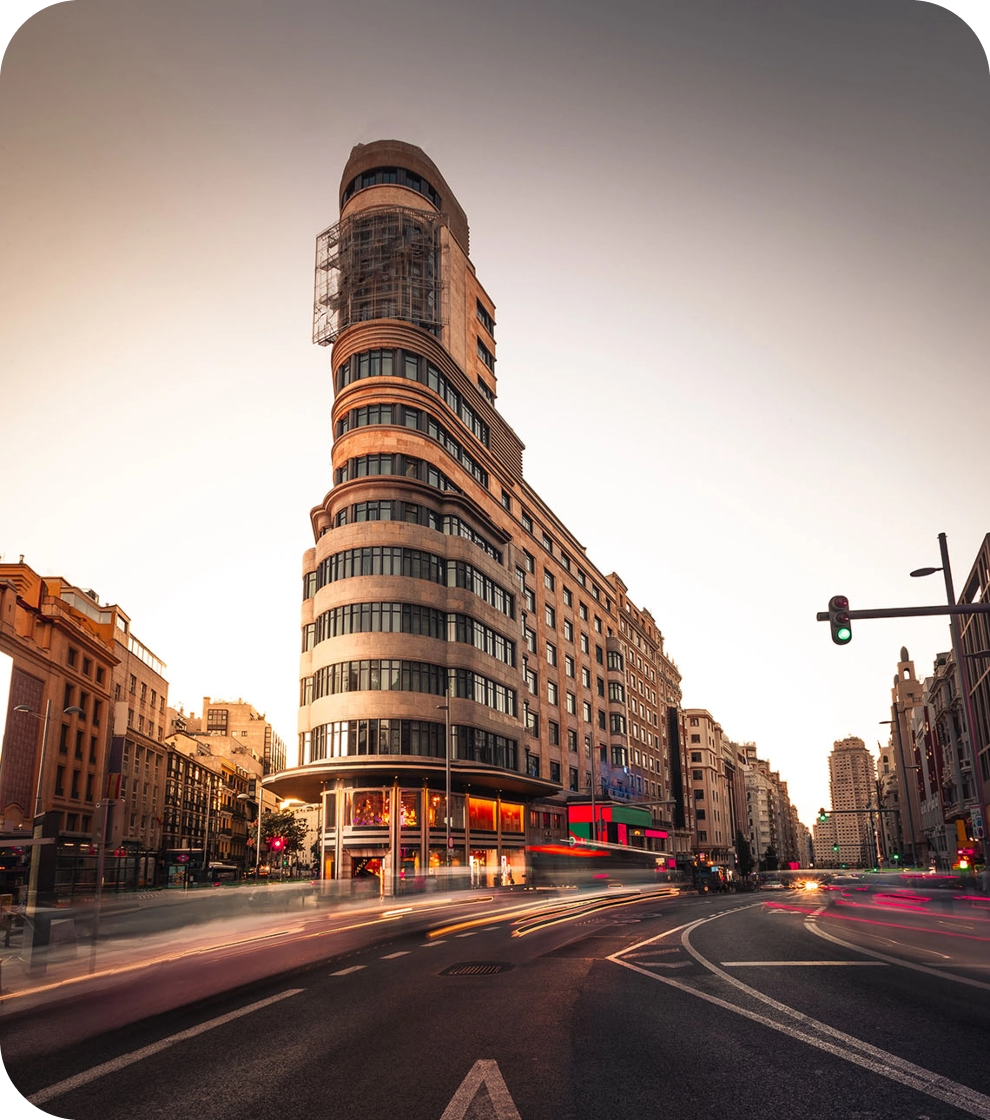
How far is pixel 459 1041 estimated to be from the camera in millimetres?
8055

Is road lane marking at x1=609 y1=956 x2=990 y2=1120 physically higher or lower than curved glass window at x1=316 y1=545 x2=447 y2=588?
lower

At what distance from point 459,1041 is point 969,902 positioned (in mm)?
31837

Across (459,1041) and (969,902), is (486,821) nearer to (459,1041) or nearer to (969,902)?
(969,902)

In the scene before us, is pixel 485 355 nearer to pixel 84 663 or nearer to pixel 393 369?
pixel 393 369

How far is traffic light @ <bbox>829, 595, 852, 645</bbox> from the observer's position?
1705cm

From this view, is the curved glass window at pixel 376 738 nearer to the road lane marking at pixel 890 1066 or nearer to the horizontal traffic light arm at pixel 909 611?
the horizontal traffic light arm at pixel 909 611

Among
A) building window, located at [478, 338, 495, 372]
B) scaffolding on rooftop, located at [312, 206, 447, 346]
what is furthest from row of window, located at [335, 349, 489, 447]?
building window, located at [478, 338, 495, 372]

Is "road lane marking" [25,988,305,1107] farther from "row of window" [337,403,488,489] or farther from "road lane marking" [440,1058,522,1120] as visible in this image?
"row of window" [337,403,488,489]

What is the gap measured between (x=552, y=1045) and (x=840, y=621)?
1184 centimetres

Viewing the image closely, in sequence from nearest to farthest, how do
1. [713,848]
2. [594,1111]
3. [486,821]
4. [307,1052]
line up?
[594,1111], [307,1052], [486,821], [713,848]

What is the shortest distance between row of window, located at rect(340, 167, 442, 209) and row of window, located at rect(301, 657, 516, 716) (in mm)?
38403

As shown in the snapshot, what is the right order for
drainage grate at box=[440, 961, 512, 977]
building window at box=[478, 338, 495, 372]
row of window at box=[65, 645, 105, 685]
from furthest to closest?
building window at box=[478, 338, 495, 372], row of window at box=[65, 645, 105, 685], drainage grate at box=[440, 961, 512, 977]

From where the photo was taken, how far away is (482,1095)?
241 inches

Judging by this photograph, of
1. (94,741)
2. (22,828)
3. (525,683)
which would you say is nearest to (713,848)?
(525,683)
